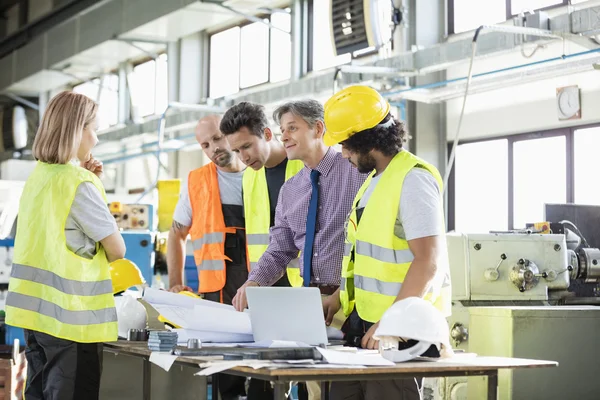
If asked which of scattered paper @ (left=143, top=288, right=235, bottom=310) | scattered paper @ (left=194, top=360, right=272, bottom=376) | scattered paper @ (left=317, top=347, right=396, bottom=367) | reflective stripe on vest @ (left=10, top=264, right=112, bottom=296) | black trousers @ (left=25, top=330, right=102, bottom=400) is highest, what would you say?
reflective stripe on vest @ (left=10, top=264, right=112, bottom=296)

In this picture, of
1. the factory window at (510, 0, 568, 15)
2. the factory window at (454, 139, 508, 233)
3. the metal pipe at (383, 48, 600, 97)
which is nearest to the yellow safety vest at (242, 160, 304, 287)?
the metal pipe at (383, 48, 600, 97)

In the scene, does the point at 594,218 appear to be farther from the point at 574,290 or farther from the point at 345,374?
the point at 345,374

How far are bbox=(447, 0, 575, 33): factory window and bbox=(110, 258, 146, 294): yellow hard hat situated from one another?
423cm

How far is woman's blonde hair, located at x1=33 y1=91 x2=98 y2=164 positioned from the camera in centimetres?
268

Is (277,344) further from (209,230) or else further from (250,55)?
(250,55)

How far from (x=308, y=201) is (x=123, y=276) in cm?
89

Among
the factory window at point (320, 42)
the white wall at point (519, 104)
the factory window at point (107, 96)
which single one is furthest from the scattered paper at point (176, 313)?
the factory window at point (107, 96)

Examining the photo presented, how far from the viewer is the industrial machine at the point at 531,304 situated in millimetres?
3600

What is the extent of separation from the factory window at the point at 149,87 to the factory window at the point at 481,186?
4575mm

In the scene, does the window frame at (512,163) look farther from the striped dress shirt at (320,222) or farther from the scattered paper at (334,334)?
the scattered paper at (334,334)

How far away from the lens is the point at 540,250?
415 centimetres

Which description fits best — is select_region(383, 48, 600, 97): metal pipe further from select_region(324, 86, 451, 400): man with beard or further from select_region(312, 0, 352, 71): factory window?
select_region(324, 86, 451, 400): man with beard

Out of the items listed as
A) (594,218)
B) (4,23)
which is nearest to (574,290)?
(594,218)

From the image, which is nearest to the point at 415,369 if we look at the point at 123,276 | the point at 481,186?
the point at 123,276
